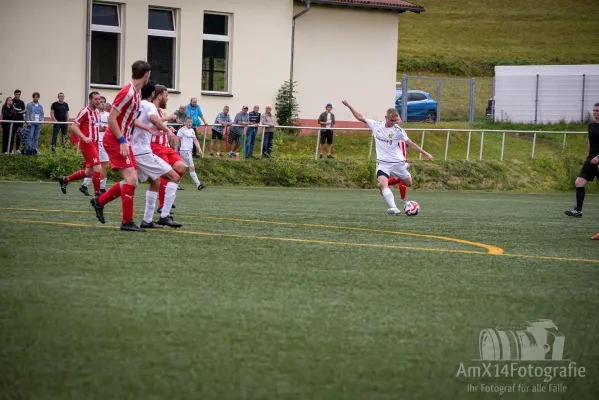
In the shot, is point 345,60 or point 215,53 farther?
point 345,60

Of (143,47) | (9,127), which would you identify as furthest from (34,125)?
(143,47)

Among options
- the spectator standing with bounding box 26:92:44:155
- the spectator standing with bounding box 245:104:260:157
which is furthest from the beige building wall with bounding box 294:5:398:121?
the spectator standing with bounding box 26:92:44:155

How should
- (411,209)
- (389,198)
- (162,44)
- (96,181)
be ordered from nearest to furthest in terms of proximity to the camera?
(411,209), (96,181), (389,198), (162,44)

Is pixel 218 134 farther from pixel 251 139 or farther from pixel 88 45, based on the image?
pixel 88 45

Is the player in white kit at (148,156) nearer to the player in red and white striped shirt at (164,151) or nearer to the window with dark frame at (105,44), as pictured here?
the player in red and white striped shirt at (164,151)

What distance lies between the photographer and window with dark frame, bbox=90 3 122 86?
32156 mm

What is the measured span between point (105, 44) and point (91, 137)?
1549cm

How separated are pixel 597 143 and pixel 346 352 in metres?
12.6

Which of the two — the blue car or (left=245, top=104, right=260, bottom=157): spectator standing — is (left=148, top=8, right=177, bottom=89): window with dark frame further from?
the blue car

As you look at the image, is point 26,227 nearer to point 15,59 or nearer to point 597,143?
point 597,143

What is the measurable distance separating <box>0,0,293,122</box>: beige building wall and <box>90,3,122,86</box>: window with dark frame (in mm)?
253

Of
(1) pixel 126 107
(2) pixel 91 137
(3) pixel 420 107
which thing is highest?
(1) pixel 126 107

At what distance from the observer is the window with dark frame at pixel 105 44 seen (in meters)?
32.2

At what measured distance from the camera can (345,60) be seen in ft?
123
